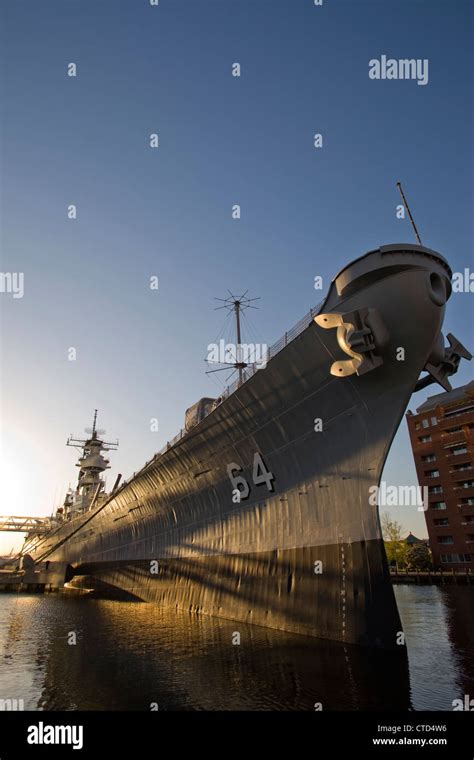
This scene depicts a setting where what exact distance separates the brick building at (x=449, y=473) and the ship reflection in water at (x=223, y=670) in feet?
116

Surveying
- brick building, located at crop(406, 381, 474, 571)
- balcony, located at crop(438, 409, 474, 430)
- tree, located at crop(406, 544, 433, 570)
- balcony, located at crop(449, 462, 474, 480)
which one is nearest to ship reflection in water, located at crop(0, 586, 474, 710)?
brick building, located at crop(406, 381, 474, 571)

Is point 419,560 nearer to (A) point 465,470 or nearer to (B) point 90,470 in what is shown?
(A) point 465,470

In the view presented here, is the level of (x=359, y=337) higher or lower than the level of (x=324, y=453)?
higher

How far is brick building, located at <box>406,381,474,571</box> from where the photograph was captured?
49.2 m

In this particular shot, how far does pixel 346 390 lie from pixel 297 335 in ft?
7.79

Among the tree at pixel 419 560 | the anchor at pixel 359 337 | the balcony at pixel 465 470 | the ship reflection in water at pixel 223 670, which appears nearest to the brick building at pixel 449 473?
the balcony at pixel 465 470

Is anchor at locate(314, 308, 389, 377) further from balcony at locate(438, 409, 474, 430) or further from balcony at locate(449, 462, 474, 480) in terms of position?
balcony at locate(438, 409, 474, 430)

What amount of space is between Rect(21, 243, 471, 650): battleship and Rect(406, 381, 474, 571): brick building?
38.1 m

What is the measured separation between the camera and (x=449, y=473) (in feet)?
171

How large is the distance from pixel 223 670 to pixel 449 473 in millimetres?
48291

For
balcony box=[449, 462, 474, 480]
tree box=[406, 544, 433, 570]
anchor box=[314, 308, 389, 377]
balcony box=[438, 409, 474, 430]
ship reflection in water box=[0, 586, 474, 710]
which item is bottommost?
tree box=[406, 544, 433, 570]

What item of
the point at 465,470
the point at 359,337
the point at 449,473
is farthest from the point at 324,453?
the point at 449,473

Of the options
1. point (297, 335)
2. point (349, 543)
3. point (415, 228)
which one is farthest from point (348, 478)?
Answer: point (415, 228)

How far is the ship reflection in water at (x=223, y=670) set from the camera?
8.97m
